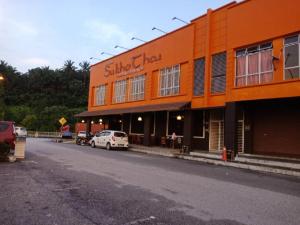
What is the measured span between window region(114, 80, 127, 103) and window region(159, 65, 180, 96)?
7.09m

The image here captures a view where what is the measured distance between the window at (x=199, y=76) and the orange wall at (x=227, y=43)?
1.22 feet

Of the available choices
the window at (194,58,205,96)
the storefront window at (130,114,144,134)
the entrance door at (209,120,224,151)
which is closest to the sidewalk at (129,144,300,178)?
the entrance door at (209,120,224,151)

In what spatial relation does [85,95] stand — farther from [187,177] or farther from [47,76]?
[187,177]

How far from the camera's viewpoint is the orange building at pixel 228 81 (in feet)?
61.4

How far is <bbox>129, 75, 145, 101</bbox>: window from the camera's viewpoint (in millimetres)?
32025

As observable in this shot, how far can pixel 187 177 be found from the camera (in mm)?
12547

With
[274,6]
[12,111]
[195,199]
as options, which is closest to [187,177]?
[195,199]

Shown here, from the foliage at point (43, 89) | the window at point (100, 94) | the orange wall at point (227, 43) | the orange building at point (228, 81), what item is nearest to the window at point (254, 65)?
Answer: the orange building at point (228, 81)

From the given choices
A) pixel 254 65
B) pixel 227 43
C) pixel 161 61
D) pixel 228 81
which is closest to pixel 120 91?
pixel 161 61

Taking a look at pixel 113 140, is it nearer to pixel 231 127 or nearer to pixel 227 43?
pixel 231 127

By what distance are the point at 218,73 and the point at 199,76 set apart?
2031 mm

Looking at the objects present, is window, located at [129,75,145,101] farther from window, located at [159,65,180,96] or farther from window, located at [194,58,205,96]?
window, located at [194,58,205,96]

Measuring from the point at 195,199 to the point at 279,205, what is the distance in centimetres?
215

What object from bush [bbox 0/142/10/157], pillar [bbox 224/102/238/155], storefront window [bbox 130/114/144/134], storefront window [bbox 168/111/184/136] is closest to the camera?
bush [bbox 0/142/10/157]
